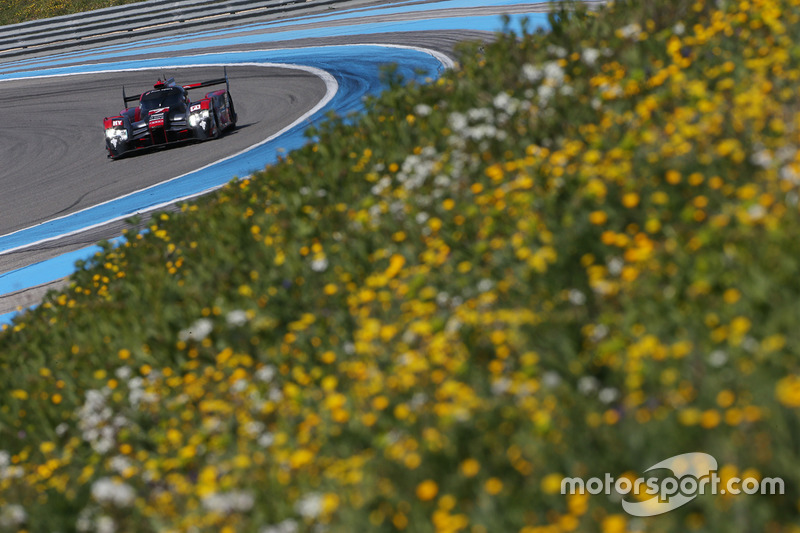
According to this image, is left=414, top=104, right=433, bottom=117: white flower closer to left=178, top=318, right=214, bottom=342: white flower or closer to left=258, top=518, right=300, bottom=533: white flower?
left=178, top=318, right=214, bottom=342: white flower

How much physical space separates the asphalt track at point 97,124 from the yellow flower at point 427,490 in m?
7.50

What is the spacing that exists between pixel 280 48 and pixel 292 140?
31.2 feet

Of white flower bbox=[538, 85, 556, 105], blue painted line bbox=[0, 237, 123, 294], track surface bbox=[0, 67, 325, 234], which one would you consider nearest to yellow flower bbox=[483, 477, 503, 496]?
white flower bbox=[538, 85, 556, 105]

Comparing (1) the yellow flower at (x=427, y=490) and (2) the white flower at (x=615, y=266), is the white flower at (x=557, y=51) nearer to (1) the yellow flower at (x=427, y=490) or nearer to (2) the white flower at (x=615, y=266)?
(2) the white flower at (x=615, y=266)

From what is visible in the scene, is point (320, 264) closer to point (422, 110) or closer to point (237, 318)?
point (237, 318)

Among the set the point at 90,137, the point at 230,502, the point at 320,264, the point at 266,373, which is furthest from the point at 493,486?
the point at 90,137

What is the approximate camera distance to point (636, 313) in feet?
11.6

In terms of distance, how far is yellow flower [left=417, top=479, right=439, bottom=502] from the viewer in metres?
3.03

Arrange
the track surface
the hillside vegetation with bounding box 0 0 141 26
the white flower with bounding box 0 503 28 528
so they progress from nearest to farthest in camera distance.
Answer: the white flower with bounding box 0 503 28 528
the track surface
the hillside vegetation with bounding box 0 0 141 26

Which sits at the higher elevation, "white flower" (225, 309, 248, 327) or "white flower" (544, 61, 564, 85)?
"white flower" (544, 61, 564, 85)

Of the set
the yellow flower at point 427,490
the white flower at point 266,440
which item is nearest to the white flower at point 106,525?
the white flower at point 266,440

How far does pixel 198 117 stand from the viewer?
14812 mm

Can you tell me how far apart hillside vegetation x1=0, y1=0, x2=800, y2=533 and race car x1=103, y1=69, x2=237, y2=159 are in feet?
26.2

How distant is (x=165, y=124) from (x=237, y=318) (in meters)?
10.8
